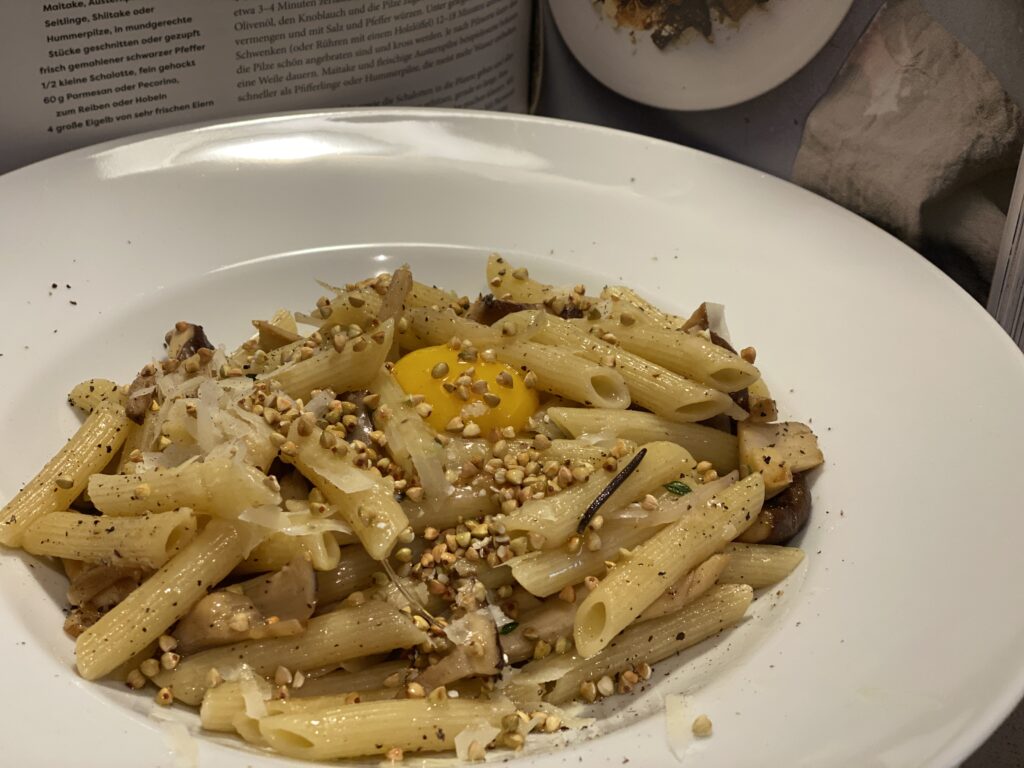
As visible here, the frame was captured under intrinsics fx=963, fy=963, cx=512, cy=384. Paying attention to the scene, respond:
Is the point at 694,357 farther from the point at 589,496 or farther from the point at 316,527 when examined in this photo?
the point at 316,527

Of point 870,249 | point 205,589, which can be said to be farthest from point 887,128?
point 205,589

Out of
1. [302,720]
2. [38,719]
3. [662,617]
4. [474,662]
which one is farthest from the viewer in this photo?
[662,617]

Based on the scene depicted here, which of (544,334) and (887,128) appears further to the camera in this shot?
(887,128)

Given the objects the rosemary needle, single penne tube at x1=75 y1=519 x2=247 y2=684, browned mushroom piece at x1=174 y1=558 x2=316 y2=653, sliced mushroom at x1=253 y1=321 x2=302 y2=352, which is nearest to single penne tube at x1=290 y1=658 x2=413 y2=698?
browned mushroom piece at x1=174 y1=558 x2=316 y2=653

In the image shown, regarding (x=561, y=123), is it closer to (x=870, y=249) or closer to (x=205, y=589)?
(x=870, y=249)

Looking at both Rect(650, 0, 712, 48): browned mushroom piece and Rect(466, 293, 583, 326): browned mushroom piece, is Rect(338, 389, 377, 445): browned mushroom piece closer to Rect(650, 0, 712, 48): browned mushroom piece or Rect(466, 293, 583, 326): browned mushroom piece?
Rect(466, 293, 583, 326): browned mushroom piece
